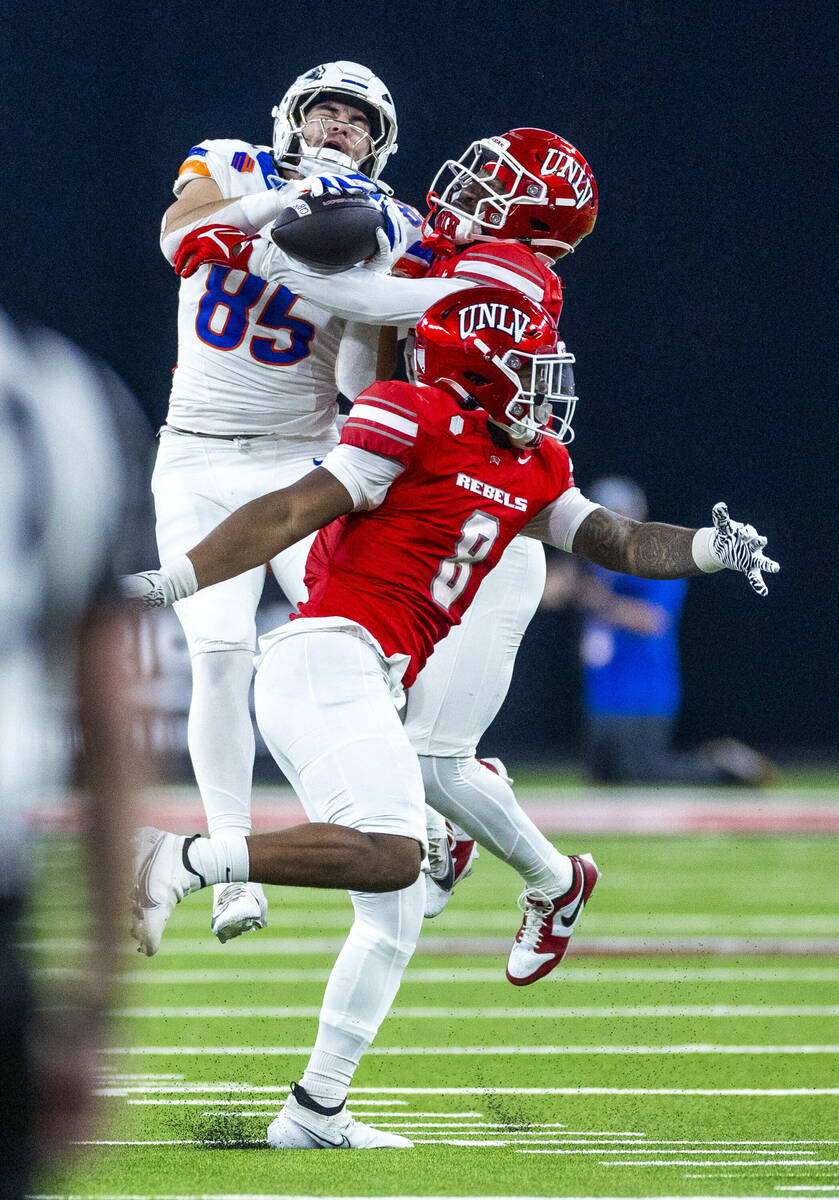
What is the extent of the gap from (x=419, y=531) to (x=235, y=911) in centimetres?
89

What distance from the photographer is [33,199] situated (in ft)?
36.1

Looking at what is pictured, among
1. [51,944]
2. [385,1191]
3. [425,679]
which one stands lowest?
[385,1191]

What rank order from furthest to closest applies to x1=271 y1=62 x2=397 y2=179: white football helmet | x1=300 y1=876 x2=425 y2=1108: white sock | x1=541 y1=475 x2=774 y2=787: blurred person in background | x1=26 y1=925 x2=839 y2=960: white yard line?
1. x1=541 y1=475 x2=774 y2=787: blurred person in background
2. x1=26 y1=925 x2=839 y2=960: white yard line
3. x1=271 y1=62 x2=397 y2=179: white football helmet
4. x1=300 y1=876 x2=425 y2=1108: white sock

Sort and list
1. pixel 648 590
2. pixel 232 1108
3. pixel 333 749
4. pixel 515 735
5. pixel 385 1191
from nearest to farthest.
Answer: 1. pixel 385 1191
2. pixel 333 749
3. pixel 232 1108
4. pixel 648 590
5. pixel 515 735

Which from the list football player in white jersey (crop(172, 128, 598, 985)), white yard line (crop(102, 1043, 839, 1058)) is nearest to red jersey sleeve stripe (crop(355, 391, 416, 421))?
football player in white jersey (crop(172, 128, 598, 985))

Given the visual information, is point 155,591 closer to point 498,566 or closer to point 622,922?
point 498,566

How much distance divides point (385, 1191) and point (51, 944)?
5.94 ft

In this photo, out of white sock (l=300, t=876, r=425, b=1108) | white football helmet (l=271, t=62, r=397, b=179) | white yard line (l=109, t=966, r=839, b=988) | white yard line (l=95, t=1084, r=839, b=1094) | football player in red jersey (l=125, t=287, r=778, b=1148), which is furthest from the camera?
white yard line (l=109, t=966, r=839, b=988)

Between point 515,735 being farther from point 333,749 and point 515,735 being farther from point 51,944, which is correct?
point 51,944

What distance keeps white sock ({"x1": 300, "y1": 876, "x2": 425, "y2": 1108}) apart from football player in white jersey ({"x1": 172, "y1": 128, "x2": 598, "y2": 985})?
787 millimetres

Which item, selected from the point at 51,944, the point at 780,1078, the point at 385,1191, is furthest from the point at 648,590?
the point at 51,944

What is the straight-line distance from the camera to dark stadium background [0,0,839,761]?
11.1 m

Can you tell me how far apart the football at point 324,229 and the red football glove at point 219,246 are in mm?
155

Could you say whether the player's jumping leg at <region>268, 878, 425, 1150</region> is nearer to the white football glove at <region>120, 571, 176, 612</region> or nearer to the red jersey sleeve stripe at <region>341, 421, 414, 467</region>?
the white football glove at <region>120, 571, 176, 612</region>
